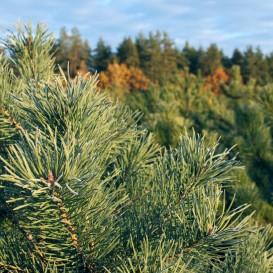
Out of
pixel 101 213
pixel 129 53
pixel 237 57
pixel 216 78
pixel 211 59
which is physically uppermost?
pixel 129 53

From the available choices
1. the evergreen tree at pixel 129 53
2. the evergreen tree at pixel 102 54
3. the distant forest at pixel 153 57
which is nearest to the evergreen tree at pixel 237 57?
the distant forest at pixel 153 57

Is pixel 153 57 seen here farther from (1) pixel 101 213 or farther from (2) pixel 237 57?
(1) pixel 101 213

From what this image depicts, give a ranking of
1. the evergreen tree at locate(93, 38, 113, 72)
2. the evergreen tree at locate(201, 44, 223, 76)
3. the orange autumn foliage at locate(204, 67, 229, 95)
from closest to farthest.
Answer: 1. the orange autumn foliage at locate(204, 67, 229, 95)
2. the evergreen tree at locate(93, 38, 113, 72)
3. the evergreen tree at locate(201, 44, 223, 76)

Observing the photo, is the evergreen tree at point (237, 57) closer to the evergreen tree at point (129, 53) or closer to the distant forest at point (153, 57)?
the distant forest at point (153, 57)

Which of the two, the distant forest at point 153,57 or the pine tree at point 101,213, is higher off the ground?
the distant forest at point 153,57

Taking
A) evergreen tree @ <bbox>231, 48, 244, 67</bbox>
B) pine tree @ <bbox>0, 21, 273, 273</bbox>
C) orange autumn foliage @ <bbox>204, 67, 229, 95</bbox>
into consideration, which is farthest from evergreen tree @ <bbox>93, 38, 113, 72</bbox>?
pine tree @ <bbox>0, 21, 273, 273</bbox>

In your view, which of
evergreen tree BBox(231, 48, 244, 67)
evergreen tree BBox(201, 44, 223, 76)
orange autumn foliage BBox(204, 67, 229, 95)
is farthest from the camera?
evergreen tree BBox(231, 48, 244, 67)

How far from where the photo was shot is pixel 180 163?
1.04m

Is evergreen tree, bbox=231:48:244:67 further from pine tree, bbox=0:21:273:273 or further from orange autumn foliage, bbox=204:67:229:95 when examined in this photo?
pine tree, bbox=0:21:273:273

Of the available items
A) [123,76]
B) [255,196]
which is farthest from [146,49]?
[255,196]

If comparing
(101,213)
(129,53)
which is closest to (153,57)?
(129,53)

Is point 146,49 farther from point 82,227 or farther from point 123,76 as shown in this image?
point 82,227

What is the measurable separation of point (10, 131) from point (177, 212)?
1.47 feet

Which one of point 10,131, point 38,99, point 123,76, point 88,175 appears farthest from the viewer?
point 123,76
